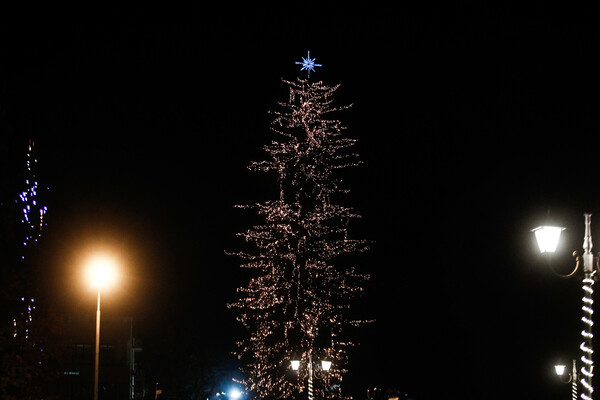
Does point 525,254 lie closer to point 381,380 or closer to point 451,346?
point 451,346

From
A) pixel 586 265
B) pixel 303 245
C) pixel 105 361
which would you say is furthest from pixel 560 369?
pixel 105 361

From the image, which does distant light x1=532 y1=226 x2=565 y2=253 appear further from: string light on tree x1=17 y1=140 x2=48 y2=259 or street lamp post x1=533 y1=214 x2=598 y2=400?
string light on tree x1=17 y1=140 x2=48 y2=259

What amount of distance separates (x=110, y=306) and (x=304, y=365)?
1415 inches

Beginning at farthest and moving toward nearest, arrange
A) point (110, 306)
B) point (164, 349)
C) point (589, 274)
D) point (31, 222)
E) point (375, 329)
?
point (110, 306) < point (164, 349) < point (375, 329) < point (31, 222) < point (589, 274)

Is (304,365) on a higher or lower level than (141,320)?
lower

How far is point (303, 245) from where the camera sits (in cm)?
2305

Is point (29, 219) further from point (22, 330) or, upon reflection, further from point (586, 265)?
point (586, 265)

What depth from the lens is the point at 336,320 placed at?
23125mm

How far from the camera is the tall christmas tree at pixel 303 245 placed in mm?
22891

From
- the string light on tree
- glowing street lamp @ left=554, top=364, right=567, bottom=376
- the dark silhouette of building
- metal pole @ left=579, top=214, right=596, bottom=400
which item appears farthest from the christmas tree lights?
the dark silhouette of building

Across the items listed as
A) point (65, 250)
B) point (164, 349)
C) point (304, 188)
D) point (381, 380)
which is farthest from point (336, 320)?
point (164, 349)

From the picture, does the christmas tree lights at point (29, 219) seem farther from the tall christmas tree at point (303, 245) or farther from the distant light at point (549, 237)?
the distant light at point (549, 237)

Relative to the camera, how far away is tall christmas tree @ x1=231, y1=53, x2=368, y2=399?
75.1ft

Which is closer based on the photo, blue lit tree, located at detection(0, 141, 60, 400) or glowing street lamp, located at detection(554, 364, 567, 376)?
blue lit tree, located at detection(0, 141, 60, 400)
